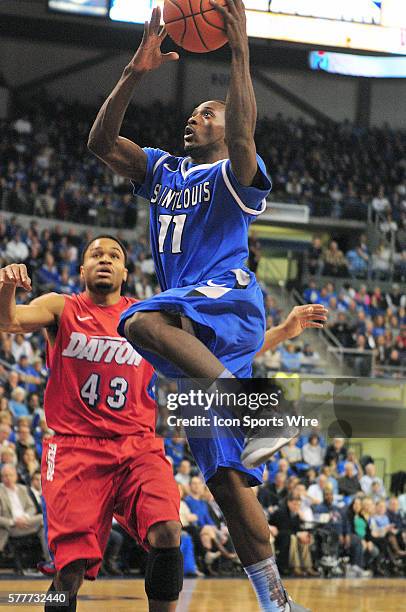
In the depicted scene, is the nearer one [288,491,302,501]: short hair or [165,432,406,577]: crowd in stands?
[165,432,406,577]: crowd in stands

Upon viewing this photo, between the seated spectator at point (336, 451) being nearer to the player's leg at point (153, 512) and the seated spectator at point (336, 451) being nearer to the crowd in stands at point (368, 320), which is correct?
the crowd in stands at point (368, 320)

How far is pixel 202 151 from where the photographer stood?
4793 millimetres

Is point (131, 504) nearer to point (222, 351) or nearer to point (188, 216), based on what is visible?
point (222, 351)

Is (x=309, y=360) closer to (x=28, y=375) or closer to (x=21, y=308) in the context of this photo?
(x=28, y=375)

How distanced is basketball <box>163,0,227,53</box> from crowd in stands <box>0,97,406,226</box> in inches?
581

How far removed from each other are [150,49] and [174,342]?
153cm

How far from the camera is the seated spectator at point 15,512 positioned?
9.91 metres

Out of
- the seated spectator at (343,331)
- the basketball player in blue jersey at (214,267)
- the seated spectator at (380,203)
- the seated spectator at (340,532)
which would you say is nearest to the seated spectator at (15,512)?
the seated spectator at (340,532)

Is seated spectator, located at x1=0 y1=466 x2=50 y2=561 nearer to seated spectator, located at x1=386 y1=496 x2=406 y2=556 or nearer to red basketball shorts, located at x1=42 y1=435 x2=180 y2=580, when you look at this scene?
red basketball shorts, located at x1=42 y1=435 x2=180 y2=580

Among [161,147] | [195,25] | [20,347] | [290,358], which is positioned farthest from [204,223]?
[161,147]

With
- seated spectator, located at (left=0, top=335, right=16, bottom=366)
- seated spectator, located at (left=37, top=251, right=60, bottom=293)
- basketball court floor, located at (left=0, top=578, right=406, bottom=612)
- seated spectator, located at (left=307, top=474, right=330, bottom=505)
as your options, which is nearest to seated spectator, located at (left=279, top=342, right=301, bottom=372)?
seated spectator, located at (left=307, top=474, right=330, bottom=505)

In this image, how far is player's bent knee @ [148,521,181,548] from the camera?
16.2 ft

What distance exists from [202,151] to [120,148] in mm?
411

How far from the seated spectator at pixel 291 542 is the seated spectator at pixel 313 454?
1472 millimetres
